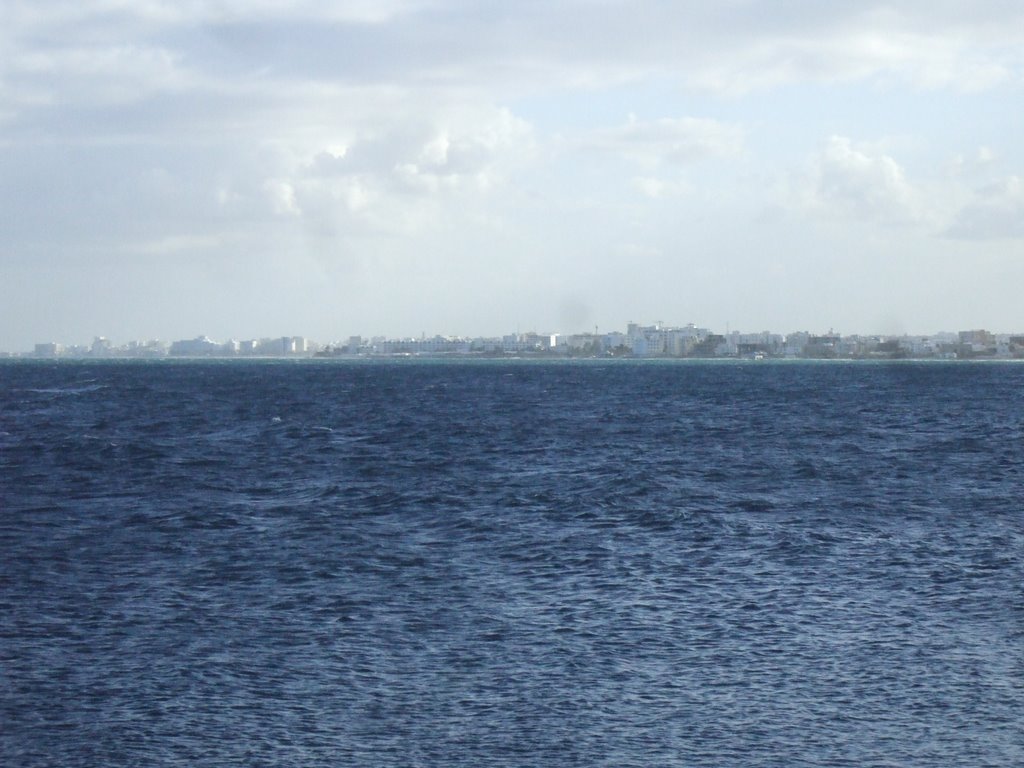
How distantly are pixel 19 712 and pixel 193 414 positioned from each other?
9072 centimetres

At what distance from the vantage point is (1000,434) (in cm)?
8594

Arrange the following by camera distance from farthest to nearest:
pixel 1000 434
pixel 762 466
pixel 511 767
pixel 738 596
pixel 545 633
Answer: pixel 1000 434, pixel 762 466, pixel 738 596, pixel 545 633, pixel 511 767

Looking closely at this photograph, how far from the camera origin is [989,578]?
33719 millimetres

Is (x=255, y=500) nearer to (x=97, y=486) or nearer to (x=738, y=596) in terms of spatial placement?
(x=97, y=486)

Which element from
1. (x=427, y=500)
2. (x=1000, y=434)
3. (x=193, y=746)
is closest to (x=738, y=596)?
(x=193, y=746)

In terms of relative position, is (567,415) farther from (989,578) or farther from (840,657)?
(840,657)

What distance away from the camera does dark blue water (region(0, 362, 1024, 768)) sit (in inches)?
856

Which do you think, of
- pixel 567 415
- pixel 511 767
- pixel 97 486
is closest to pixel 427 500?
pixel 97 486

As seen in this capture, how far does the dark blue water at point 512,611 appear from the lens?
71.3 ft

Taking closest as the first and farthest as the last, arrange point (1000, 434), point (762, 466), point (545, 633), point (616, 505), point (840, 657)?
1. point (840, 657)
2. point (545, 633)
3. point (616, 505)
4. point (762, 466)
5. point (1000, 434)

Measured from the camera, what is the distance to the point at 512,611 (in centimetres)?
3047

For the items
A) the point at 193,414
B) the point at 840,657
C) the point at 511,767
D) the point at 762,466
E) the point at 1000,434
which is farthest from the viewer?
the point at 193,414

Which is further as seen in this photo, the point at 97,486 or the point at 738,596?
the point at 97,486

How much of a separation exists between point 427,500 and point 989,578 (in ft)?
79.0
